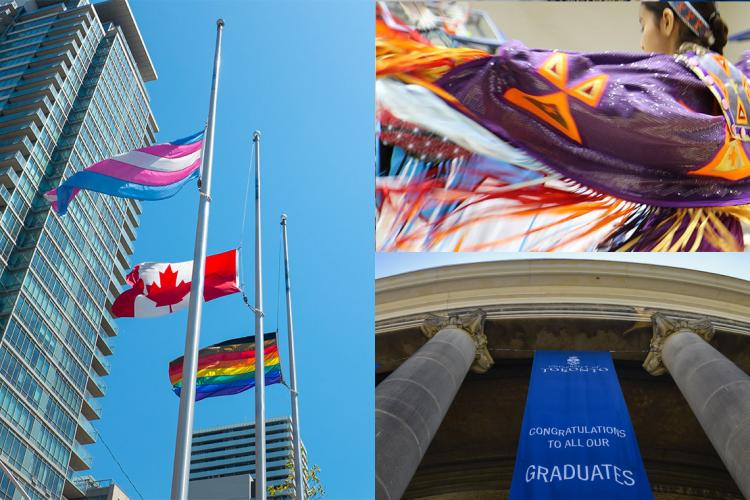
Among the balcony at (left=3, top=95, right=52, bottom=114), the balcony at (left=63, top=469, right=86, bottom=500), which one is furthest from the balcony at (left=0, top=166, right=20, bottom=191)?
the balcony at (left=63, top=469, right=86, bottom=500)

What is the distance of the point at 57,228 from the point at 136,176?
235 feet

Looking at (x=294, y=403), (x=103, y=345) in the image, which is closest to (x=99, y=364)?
(x=103, y=345)

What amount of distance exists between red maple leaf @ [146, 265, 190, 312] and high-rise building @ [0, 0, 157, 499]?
53.9 metres

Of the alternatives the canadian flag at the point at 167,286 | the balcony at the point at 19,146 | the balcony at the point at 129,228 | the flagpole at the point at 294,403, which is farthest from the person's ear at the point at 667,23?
the balcony at the point at 129,228

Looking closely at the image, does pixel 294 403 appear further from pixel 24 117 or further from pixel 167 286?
pixel 24 117

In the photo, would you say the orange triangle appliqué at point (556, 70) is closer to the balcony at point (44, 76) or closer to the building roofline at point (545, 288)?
the building roofline at point (545, 288)

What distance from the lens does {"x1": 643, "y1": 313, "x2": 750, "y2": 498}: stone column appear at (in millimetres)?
12773

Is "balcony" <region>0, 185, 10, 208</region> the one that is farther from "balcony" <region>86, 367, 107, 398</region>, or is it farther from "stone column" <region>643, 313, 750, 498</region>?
"stone column" <region>643, 313, 750, 498</region>

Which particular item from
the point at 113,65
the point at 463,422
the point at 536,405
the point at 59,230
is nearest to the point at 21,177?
the point at 59,230

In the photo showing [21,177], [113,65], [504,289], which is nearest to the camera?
[504,289]

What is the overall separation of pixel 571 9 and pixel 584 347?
36.4 feet

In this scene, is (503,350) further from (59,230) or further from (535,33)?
(59,230)

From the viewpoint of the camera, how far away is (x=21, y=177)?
8038 cm

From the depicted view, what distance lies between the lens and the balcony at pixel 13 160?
7931cm
